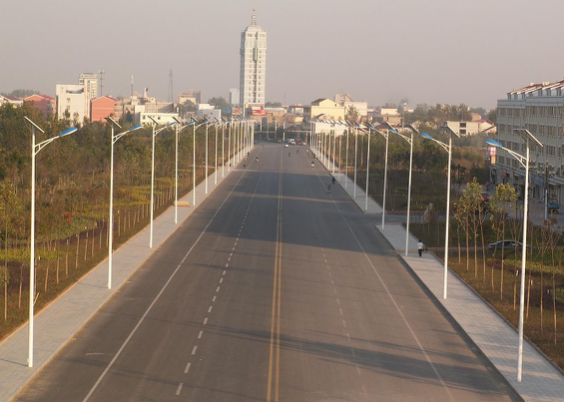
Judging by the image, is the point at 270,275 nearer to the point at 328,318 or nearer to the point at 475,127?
the point at 328,318

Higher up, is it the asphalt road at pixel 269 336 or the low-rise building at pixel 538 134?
the low-rise building at pixel 538 134

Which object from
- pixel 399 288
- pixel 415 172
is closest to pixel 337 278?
pixel 399 288

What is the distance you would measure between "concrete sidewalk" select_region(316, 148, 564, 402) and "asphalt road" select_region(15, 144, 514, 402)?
1.60 feet

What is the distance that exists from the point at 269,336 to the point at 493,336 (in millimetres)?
7349

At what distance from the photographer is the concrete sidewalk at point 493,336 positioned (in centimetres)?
2092

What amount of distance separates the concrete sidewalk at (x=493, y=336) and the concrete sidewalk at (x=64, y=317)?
12.7 meters

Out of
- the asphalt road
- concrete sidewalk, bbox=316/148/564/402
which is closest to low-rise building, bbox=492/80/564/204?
concrete sidewalk, bbox=316/148/564/402

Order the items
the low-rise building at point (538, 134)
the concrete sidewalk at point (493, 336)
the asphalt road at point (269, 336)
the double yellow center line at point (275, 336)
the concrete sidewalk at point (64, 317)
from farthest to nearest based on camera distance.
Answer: the low-rise building at point (538, 134) → the concrete sidewalk at point (64, 317) → the concrete sidewalk at point (493, 336) → the asphalt road at point (269, 336) → the double yellow center line at point (275, 336)

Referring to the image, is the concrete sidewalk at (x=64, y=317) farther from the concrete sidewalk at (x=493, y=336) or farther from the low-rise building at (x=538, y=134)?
the low-rise building at (x=538, y=134)

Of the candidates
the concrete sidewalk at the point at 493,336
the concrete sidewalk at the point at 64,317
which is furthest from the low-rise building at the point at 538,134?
the concrete sidewalk at the point at 64,317

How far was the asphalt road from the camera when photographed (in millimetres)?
20359

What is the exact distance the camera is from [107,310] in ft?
94.4

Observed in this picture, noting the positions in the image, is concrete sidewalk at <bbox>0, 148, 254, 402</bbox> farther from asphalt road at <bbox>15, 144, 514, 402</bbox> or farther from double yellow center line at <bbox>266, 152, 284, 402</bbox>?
double yellow center line at <bbox>266, 152, 284, 402</bbox>

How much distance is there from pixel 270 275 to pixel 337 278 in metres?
2.99
